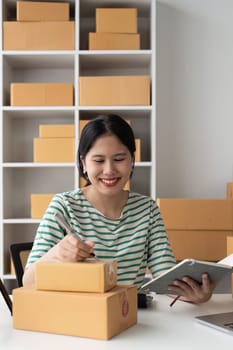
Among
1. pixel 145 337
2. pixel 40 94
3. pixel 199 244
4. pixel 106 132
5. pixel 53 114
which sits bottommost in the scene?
pixel 199 244

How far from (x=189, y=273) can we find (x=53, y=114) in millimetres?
2121

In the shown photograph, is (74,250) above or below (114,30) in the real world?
below

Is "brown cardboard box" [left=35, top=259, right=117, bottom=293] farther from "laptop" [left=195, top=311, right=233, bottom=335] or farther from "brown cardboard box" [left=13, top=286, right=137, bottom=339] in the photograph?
"laptop" [left=195, top=311, right=233, bottom=335]

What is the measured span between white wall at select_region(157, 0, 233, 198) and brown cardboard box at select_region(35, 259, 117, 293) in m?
2.19

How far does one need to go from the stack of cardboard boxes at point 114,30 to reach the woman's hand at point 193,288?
1.97 metres

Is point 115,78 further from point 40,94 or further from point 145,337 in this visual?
point 145,337

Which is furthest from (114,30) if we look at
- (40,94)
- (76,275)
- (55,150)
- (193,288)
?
(76,275)

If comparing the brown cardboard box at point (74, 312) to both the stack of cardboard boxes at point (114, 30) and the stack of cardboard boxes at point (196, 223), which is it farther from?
the stack of cardboard boxes at point (114, 30)

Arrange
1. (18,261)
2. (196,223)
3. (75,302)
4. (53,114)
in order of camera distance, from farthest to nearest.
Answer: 1. (53,114)
2. (196,223)
3. (18,261)
4. (75,302)

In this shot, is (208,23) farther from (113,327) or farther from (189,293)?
(113,327)

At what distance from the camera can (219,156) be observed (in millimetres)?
3424

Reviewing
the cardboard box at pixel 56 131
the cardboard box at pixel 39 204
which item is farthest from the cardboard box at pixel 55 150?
the cardboard box at pixel 39 204

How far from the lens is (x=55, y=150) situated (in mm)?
3172

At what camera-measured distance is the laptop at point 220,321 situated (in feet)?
4.14
